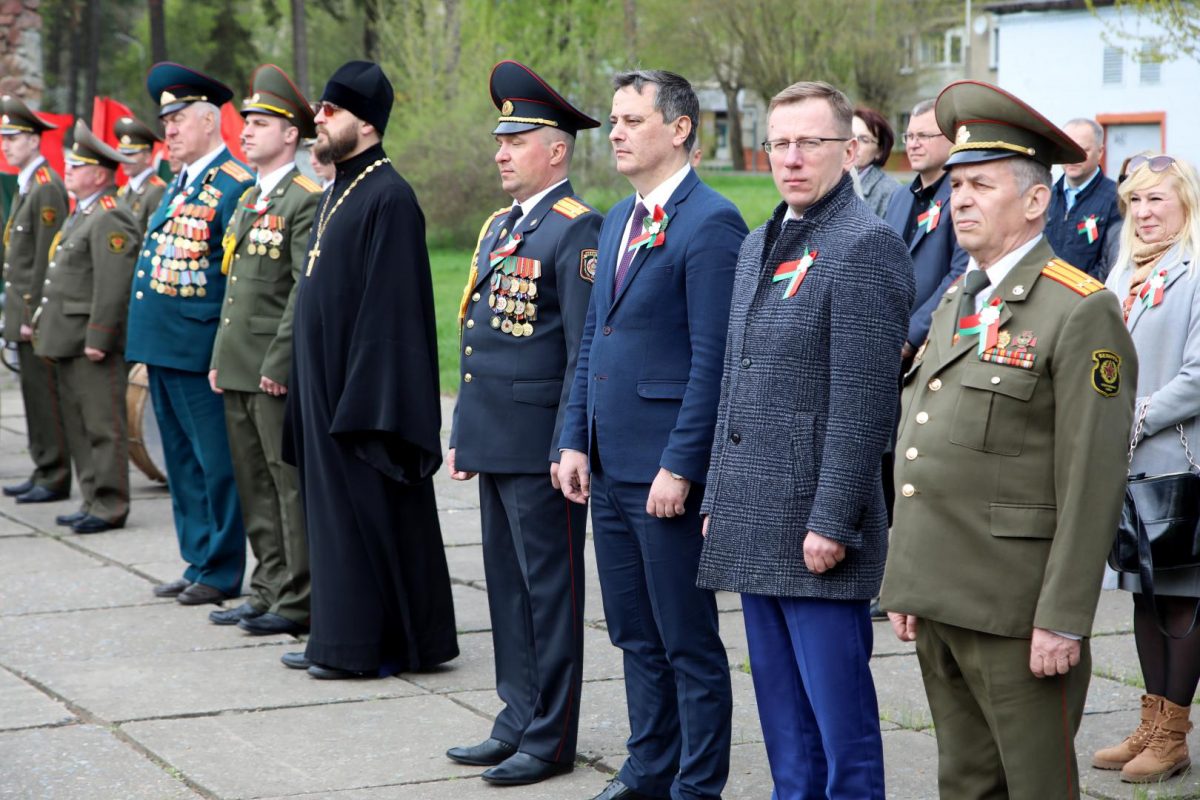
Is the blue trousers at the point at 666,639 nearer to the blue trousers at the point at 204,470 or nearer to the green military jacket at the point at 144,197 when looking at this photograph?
the blue trousers at the point at 204,470

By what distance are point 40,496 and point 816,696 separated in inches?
291

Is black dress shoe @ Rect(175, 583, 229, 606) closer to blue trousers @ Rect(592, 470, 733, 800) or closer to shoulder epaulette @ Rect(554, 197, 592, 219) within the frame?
shoulder epaulette @ Rect(554, 197, 592, 219)

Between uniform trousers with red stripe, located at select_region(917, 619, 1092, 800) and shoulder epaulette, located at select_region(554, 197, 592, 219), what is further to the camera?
shoulder epaulette, located at select_region(554, 197, 592, 219)

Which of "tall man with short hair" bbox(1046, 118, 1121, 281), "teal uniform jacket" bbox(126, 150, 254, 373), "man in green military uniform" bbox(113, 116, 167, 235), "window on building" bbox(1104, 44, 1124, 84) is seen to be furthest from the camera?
"window on building" bbox(1104, 44, 1124, 84)

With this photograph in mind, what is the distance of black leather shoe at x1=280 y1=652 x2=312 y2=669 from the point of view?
20.1 ft

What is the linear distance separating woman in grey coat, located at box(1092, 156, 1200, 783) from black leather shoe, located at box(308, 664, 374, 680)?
2.66 meters

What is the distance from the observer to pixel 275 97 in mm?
6688

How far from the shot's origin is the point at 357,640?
234 inches

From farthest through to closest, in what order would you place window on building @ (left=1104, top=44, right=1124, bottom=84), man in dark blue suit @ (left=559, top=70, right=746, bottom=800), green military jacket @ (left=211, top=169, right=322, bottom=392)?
window on building @ (left=1104, top=44, right=1124, bottom=84), green military jacket @ (left=211, top=169, right=322, bottom=392), man in dark blue suit @ (left=559, top=70, right=746, bottom=800)

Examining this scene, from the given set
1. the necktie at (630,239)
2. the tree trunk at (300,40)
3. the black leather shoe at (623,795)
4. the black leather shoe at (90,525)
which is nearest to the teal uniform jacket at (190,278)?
the black leather shoe at (90,525)

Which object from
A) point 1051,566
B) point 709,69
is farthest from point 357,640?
point 709,69

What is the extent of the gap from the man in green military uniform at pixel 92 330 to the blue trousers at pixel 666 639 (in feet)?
16.4

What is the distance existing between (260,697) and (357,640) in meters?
0.40

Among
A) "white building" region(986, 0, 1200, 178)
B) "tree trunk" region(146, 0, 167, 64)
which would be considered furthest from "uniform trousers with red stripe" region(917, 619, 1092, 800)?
"tree trunk" region(146, 0, 167, 64)
